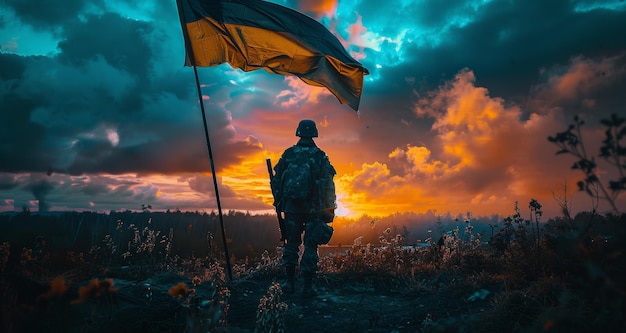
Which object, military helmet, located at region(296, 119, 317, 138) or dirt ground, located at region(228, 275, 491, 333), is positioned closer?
dirt ground, located at region(228, 275, 491, 333)

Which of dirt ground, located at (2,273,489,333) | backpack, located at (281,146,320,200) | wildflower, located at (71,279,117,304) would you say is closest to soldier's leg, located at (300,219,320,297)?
dirt ground, located at (2,273,489,333)

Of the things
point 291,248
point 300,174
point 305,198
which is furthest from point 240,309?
point 300,174

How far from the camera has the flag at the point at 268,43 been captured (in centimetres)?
829

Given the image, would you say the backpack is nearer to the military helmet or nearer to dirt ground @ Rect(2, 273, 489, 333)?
the military helmet

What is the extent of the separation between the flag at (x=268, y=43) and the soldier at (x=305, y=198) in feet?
3.86

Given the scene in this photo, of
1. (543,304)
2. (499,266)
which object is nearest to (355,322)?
(543,304)

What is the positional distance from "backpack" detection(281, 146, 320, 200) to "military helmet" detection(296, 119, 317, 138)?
0.29 m

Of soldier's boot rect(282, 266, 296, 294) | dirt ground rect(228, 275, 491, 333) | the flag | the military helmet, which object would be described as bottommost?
dirt ground rect(228, 275, 491, 333)

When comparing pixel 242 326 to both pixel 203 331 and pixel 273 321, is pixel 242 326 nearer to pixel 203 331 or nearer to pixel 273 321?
pixel 273 321

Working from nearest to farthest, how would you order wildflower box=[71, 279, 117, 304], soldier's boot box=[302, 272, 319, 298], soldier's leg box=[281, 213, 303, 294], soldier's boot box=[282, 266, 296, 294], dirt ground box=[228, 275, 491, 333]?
1. wildflower box=[71, 279, 117, 304]
2. dirt ground box=[228, 275, 491, 333]
3. soldier's boot box=[302, 272, 319, 298]
4. soldier's boot box=[282, 266, 296, 294]
5. soldier's leg box=[281, 213, 303, 294]

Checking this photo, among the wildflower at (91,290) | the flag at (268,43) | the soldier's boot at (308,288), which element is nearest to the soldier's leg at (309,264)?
the soldier's boot at (308,288)

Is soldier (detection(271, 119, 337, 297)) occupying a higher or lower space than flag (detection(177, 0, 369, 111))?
lower

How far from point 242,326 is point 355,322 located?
1.69 metres

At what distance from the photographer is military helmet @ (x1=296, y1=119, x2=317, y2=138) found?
8.86 m
